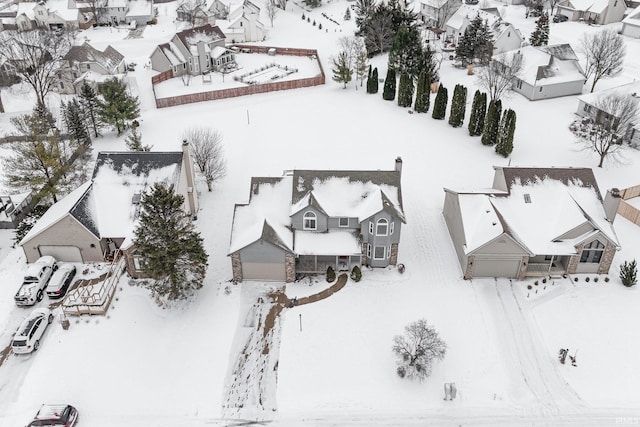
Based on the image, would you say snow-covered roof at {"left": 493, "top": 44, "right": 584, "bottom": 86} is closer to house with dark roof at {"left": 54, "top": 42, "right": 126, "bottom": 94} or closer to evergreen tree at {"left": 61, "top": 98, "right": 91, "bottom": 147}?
evergreen tree at {"left": 61, "top": 98, "right": 91, "bottom": 147}

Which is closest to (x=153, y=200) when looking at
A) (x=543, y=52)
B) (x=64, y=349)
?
(x=64, y=349)

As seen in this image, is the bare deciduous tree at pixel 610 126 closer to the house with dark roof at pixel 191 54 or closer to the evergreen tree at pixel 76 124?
the house with dark roof at pixel 191 54

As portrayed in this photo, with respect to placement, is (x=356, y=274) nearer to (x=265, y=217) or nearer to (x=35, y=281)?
(x=265, y=217)

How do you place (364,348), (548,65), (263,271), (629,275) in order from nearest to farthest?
(364,348) < (629,275) < (263,271) < (548,65)

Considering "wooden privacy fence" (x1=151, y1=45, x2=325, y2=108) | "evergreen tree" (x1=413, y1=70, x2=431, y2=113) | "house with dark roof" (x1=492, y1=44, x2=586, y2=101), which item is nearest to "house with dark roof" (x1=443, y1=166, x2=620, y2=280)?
"evergreen tree" (x1=413, y1=70, x2=431, y2=113)

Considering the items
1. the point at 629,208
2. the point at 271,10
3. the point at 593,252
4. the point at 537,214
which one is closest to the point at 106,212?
the point at 537,214
